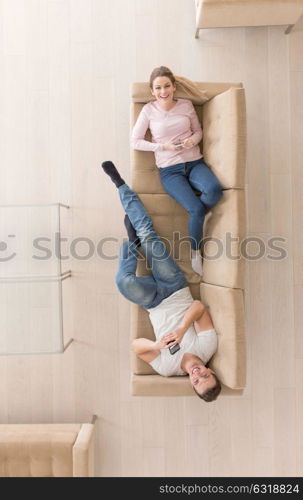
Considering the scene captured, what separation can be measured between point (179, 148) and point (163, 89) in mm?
338

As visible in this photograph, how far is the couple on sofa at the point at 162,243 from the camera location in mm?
2518

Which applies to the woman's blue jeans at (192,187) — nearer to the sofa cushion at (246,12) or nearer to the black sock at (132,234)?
the black sock at (132,234)

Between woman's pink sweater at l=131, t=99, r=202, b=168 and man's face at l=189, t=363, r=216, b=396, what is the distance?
1175mm

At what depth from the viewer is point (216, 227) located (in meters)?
2.54

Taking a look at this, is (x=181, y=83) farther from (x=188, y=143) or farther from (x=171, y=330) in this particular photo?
(x=171, y=330)

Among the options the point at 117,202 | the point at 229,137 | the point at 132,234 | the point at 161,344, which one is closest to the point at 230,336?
the point at 161,344

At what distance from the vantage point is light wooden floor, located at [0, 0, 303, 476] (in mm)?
2963

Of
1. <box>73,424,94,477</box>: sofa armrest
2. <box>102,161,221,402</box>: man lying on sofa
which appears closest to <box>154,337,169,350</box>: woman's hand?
<box>102,161,221,402</box>: man lying on sofa

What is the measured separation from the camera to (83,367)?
2.99 m

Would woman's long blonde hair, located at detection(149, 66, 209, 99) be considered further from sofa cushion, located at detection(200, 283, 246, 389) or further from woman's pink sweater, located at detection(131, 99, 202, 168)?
sofa cushion, located at detection(200, 283, 246, 389)

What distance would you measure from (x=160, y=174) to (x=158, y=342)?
0.99m

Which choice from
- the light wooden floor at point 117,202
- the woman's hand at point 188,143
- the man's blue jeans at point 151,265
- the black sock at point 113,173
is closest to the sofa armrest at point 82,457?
the light wooden floor at point 117,202

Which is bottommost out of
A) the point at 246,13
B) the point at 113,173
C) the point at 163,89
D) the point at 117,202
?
the point at 117,202

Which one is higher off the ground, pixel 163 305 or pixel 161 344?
pixel 163 305
